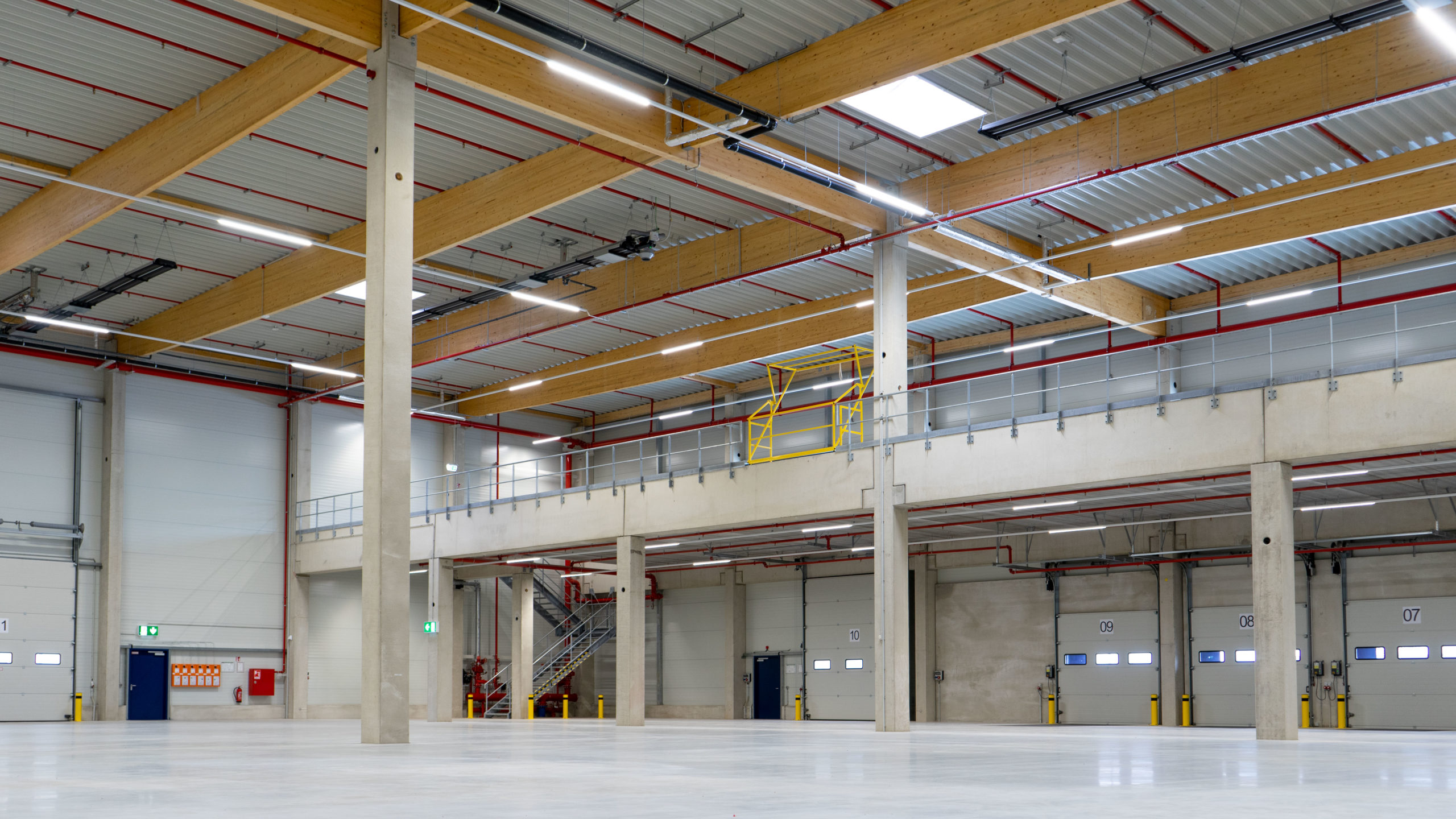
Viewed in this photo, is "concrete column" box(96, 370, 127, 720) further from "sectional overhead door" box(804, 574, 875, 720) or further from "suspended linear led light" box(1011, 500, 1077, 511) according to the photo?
"suspended linear led light" box(1011, 500, 1077, 511)

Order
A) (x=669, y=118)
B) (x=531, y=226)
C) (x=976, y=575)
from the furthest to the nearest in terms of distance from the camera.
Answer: (x=976, y=575) < (x=531, y=226) < (x=669, y=118)

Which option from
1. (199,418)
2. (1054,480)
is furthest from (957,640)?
(199,418)

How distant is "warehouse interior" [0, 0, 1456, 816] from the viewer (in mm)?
20844

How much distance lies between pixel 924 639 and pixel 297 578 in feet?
76.9

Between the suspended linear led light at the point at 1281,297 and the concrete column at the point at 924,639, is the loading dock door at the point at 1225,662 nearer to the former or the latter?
the suspended linear led light at the point at 1281,297

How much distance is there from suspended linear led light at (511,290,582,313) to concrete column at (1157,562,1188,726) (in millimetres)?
20141

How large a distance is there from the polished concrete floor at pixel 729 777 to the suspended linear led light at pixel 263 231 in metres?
12.2

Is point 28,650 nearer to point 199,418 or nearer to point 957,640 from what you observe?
point 199,418

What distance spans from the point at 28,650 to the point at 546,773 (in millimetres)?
34418

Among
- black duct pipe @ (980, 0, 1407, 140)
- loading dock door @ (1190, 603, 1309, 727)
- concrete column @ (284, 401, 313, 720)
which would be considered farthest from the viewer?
concrete column @ (284, 401, 313, 720)

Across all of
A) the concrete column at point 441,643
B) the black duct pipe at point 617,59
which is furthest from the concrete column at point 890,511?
the concrete column at point 441,643

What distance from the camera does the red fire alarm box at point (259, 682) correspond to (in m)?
45.6

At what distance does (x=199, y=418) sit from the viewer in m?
45.8

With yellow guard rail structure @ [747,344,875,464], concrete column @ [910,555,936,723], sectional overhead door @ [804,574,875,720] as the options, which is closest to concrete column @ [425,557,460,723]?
yellow guard rail structure @ [747,344,875,464]
